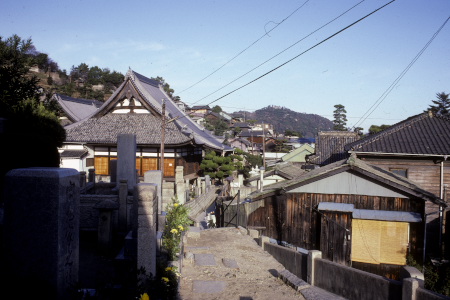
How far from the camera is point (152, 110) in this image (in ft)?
82.0

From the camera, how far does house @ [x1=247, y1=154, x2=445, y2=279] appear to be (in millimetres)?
11164

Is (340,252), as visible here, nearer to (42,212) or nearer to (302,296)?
(302,296)

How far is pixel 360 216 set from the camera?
11.4m

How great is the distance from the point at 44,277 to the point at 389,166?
16.7 metres

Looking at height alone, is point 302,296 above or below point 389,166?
below

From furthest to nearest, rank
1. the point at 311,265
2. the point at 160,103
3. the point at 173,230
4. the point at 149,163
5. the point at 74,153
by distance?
the point at 160,103 → the point at 74,153 → the point at 149,163 → the point at 311,265 → the point at 173,230

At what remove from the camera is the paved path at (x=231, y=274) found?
675 cm

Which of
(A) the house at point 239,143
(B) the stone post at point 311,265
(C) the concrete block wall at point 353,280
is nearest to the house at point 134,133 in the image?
(C) the concrete block wall at point 353,280

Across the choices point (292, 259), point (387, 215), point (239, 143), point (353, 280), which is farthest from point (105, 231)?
point (239, 143)

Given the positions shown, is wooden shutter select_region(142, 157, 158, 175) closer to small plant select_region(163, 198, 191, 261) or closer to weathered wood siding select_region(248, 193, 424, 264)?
weathered wood siding select_region(248, 193, 424, 264)

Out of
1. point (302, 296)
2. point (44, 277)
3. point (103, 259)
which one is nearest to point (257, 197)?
point (302, 296)

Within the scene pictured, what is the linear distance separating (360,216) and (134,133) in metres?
16.3

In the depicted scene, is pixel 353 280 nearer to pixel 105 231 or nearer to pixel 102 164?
pixel 105 231

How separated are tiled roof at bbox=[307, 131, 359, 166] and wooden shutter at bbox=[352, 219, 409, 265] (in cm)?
1477
